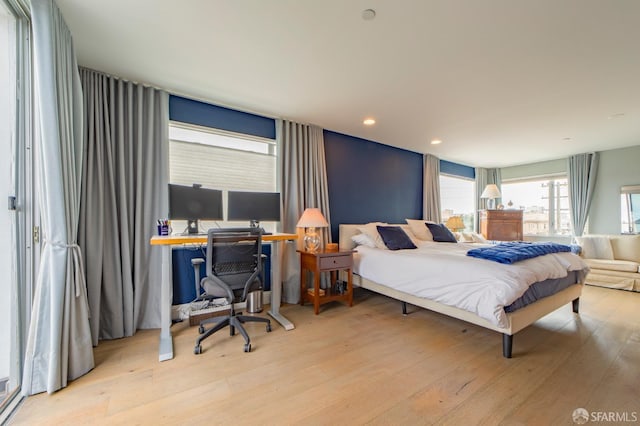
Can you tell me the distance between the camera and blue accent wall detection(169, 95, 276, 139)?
280 centimetres

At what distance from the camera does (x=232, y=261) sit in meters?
2.18

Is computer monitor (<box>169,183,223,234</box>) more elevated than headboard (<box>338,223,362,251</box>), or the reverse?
computer monitor (<box>169,183,223,234</box>)

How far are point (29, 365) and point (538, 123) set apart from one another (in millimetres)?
5586

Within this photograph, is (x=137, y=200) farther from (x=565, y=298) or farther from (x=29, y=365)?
(x=565, y=298)

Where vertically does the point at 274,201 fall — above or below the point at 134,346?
above

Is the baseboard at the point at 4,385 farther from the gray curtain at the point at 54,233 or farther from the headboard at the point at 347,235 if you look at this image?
the headboard at the point at 347,235

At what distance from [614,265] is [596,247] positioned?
1.78 feet

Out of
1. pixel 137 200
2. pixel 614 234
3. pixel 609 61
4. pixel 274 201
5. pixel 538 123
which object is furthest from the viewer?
pixel 614 234

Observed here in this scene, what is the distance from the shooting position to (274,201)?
9.97 ft

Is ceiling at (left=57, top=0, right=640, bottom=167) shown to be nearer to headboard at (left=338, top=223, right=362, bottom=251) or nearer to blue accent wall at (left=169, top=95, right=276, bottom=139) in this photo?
blue accent wall at (left=169, top=95, right=276, bottom=139)

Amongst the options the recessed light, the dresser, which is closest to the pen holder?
the recessed light

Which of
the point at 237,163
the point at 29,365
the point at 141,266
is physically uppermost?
the point at 237,163

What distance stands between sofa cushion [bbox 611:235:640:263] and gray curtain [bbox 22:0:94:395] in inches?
277

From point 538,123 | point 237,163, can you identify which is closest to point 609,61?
point 538,123
